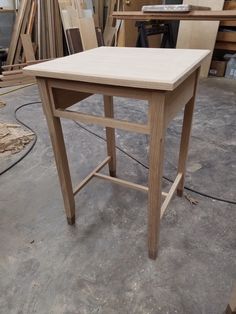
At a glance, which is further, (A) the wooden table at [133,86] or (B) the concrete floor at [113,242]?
(B) the concrete floor at [113,242]

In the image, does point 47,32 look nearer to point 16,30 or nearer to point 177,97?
point 16,30

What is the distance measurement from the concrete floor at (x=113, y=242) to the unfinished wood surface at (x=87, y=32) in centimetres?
217

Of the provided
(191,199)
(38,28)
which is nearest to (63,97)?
(191,199)

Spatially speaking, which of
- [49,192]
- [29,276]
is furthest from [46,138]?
[29,276]

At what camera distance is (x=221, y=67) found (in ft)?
11.3

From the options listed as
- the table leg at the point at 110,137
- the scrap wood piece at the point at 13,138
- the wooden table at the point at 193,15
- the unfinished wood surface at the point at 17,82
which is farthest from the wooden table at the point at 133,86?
the unfinished wood surface at the point at 17,82

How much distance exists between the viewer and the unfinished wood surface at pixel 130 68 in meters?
0.67

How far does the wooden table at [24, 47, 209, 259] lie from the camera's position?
2.30 feet

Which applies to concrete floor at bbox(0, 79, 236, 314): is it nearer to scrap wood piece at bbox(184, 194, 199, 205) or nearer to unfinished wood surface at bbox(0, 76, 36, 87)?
scrap wood piece at bbox(184, 194, 199, 205)

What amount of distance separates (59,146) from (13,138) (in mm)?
1162

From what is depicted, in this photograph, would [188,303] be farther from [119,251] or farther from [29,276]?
[29,276]

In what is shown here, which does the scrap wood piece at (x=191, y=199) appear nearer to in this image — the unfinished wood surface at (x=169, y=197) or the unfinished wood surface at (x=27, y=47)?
the unfinished wood surface at (x=169, y=197)

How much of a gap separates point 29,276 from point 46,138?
4.05ft

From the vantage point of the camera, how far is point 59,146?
1.03 meters
